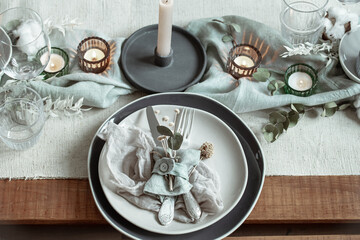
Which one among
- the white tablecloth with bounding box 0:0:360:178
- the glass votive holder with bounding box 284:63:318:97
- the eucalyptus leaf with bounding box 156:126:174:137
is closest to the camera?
the eucalyptus leaf with bounding box 156:126:174:137

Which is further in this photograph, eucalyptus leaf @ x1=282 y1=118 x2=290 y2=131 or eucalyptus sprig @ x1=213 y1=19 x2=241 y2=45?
eucalyptus sprig @ x1=213 y1=19 x2=241 y2=45

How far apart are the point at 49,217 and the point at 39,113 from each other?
22 centimetres

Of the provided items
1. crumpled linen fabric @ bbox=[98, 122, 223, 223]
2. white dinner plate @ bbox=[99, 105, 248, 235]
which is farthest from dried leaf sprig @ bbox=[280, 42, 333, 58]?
crumpled linen fabric @ bbox=[98, 122, 223, 223]

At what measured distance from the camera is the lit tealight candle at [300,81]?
1.20 metres

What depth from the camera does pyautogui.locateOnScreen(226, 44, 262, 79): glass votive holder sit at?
1203 mm

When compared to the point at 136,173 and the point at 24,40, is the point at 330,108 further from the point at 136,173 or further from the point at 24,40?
the point at 24,40

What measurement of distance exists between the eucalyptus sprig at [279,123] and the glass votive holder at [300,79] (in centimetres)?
5

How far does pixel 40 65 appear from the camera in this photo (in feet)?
3.66

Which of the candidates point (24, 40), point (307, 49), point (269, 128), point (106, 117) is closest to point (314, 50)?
point (307, 49)

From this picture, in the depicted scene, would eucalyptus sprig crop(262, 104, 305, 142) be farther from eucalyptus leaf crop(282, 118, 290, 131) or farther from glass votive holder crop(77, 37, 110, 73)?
glass votive holder crop(77, 37, 110, 73)

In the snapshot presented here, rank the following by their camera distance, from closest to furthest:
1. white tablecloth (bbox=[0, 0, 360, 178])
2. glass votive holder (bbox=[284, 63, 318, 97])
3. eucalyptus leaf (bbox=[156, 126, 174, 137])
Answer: eucalyptus leaf (bbox=[156, 126, 174, 137])
white tablecloth (bbox=[0, 0, 360, 178])
glass votive holder (bbox=[284, 63, 318, 97])

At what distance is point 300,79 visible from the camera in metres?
1.21

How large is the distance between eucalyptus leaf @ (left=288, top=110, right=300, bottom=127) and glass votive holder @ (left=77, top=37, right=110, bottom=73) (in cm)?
43

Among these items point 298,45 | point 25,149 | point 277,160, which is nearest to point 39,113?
point 25,149
